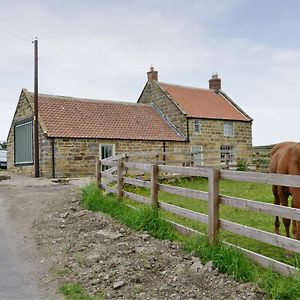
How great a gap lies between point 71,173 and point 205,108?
1344 centimetres

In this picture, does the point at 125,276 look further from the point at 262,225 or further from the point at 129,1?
the point at 129,1

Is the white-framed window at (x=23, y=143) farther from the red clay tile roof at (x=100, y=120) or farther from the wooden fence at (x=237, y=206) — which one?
the wooden fence at (x=237, y=206)

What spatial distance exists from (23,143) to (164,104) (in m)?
11.3

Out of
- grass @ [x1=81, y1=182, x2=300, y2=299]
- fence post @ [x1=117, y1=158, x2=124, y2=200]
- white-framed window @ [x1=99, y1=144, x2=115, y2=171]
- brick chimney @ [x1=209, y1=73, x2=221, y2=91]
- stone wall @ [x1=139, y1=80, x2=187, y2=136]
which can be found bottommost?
grass @ [x1=81, y1=182, x2=300, y2=299]

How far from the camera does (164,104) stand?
1264 inches

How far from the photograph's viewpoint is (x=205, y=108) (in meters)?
32.7

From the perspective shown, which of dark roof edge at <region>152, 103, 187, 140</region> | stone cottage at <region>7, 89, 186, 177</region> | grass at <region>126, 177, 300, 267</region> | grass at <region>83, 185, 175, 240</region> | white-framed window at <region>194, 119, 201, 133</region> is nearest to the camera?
grass at <region>126, 177, 300, 267</region>

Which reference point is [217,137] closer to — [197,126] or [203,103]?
[197,126]

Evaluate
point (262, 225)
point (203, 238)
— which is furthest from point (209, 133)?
point (203, 238)

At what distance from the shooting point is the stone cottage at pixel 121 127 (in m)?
24.1

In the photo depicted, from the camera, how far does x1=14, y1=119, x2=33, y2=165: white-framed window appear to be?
25969mm

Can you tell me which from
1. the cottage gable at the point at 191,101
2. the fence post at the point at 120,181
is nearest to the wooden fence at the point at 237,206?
the fence post at the point at 120,181

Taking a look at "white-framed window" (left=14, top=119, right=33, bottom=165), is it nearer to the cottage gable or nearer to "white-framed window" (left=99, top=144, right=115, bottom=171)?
"white-framed window" (left=99, top=144, right=115, bottom=171)

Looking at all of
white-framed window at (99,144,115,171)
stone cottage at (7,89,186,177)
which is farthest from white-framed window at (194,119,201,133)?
white-framed window at (99,144,115,171)
